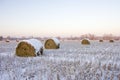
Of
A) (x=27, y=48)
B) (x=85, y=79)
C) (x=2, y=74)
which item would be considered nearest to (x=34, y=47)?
(x=27, y=48)

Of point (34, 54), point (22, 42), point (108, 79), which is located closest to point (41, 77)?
point (108, 79)

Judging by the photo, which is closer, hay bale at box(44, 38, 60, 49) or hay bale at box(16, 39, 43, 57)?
hay bale at box(16, 39, 43, 57)

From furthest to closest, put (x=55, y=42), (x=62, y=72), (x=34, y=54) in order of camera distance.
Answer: (x=55, y=42), (x=34, y=54), (x=62, y=72)

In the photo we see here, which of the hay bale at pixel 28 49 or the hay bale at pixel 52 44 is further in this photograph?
the hay bale at pixel 52 44

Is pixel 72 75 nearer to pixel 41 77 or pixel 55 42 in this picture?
pixel 41 77

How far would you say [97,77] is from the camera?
5914 millimetres

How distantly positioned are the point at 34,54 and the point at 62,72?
637cm

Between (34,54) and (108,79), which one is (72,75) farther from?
(34,54)

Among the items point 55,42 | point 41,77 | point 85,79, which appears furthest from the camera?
point 55,42

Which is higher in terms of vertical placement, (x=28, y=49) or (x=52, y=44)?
(x=28, y=49)

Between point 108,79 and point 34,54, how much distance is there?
761 centimetres

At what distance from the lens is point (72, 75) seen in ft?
21.0

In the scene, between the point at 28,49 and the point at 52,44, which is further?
the point at 52,44

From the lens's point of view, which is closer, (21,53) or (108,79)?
(108,79)
